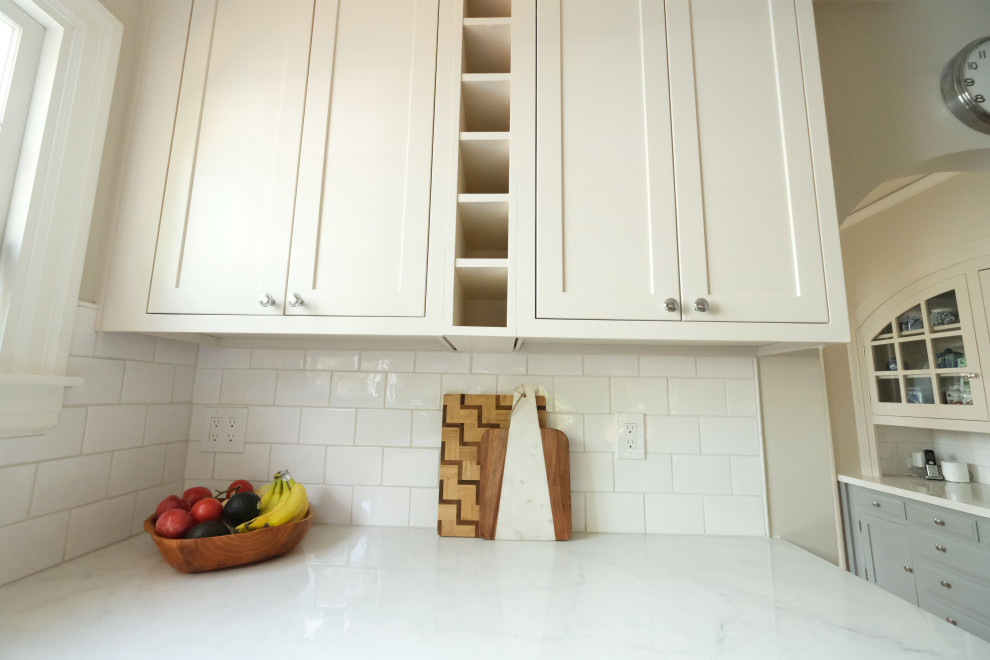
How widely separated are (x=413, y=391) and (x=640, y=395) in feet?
2.23

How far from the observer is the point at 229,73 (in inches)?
45.6

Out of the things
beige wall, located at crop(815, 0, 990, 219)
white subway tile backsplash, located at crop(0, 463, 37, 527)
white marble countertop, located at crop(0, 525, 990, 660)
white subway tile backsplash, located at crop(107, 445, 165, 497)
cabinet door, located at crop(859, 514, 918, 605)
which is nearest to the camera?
white marble countertop, located at crop(0, 525, 990, 660)

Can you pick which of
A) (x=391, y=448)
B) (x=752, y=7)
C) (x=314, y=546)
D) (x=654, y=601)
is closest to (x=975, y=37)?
(x=752, y=7)

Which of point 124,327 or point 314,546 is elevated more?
point 124,327

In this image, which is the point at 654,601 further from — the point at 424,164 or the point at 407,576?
the point at 424,164

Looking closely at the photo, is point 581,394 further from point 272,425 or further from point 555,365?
point 272,425

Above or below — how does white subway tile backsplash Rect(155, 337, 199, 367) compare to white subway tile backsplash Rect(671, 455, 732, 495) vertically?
above

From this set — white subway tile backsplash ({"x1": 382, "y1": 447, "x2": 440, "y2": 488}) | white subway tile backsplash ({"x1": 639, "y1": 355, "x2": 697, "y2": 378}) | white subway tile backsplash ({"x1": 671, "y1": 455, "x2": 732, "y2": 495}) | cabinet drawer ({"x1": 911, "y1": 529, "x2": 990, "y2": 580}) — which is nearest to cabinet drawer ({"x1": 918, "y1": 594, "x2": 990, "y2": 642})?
cabinet drawer ({"x1": 911, "y1": 529, "x2": 990, "y2": 580})

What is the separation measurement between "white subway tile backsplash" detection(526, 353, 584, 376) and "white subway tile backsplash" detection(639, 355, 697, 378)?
190 millimetres

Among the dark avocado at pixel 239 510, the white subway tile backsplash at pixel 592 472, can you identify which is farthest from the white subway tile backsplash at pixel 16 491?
the white subway tile backsplash at pixel 592 472

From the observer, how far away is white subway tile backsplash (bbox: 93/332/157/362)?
3.57ft

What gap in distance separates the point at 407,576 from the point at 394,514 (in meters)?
0.35

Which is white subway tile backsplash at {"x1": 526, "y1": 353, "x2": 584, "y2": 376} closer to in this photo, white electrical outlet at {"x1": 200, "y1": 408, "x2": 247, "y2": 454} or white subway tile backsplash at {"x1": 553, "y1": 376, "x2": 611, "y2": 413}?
Answer: white subway tile backsplash at {"x1": 553, "y1": 376, "x2": 611, "y2": 413}

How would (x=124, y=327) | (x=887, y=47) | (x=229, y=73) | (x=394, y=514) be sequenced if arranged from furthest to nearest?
(x=887, y=47) < (x=394, y=514) < (x=229, y=73) < (x=124, y=327)
